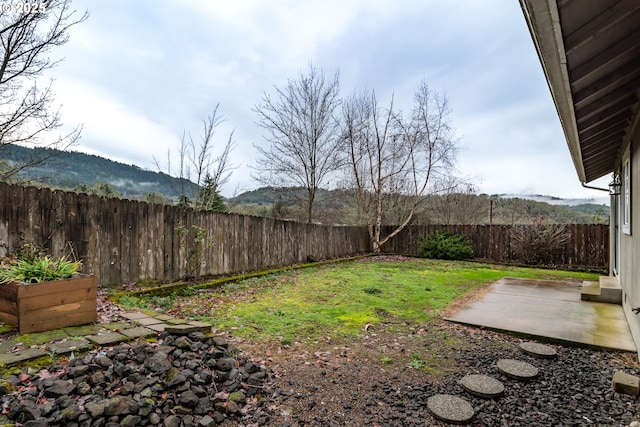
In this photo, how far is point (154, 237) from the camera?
5410mm

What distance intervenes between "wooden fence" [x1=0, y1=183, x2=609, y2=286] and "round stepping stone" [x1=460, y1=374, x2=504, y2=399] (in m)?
4.94

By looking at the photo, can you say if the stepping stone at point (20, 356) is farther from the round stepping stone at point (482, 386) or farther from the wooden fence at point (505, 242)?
the wooden fence at point (505, 242)

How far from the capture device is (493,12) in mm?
5324

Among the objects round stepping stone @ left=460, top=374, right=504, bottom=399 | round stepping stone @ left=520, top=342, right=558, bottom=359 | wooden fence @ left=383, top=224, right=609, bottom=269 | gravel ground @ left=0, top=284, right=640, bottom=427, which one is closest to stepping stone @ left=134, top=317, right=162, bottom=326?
gravel ground @ left=0, top=284, right=640, bottom=427

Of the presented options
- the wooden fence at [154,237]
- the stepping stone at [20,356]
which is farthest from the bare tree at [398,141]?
the stepping stone at [20,356]

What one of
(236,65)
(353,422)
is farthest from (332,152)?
(353,422)

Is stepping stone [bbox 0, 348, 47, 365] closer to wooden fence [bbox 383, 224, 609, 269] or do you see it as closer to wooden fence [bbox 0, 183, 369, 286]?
wooden fence [bbox 0, 183, 369, 286]

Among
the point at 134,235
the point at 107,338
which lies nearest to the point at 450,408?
the point at 107,338

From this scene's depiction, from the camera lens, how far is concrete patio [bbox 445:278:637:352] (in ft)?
10.9

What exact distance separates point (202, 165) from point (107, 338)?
843cm

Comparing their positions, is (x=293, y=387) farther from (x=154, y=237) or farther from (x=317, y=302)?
(x=154, y=237)

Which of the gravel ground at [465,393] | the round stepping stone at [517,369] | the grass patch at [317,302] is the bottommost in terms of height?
the grass patch at [317,302]

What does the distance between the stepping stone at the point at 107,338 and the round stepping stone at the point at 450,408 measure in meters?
2.38

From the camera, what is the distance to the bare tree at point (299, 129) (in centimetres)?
1117
